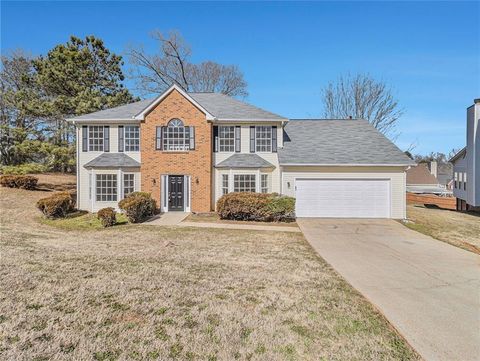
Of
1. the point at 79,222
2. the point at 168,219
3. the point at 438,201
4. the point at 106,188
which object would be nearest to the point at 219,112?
the point at 168,219

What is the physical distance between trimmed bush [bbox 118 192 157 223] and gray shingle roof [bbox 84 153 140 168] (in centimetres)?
240

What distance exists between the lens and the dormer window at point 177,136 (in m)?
17.4

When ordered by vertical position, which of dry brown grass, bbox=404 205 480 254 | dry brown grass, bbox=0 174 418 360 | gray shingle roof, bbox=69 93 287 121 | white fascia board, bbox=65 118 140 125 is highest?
gray shingle roof, bbox=69 93 287 121

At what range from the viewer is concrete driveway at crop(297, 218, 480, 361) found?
430cm

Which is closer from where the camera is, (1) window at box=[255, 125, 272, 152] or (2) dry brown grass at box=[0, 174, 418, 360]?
(2) dry brown grass at box=[0, 174, 418, 360]

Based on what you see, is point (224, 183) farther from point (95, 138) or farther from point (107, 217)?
point (95, 138)

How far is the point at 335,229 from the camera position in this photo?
13266 millimetres

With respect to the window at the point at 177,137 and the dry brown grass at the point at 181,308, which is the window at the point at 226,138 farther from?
the dry brown grass at the point at 181,308

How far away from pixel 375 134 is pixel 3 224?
68.1 ft

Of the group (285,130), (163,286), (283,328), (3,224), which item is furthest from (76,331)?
(285,130)

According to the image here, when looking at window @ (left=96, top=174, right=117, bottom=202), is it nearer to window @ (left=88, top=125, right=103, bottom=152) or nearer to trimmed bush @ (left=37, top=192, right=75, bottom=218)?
window @ (left=88, top=125, right=103, bottom=152)

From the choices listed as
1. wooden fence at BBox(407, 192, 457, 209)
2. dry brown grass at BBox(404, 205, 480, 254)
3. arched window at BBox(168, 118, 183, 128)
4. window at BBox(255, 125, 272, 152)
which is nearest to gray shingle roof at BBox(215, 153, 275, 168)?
window at BBox(255, 125, 272, 152)

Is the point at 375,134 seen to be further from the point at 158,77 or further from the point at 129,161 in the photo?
the point at 158,77

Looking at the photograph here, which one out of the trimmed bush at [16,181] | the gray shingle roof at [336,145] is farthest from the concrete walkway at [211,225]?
the trimmed bush at [16,181]
